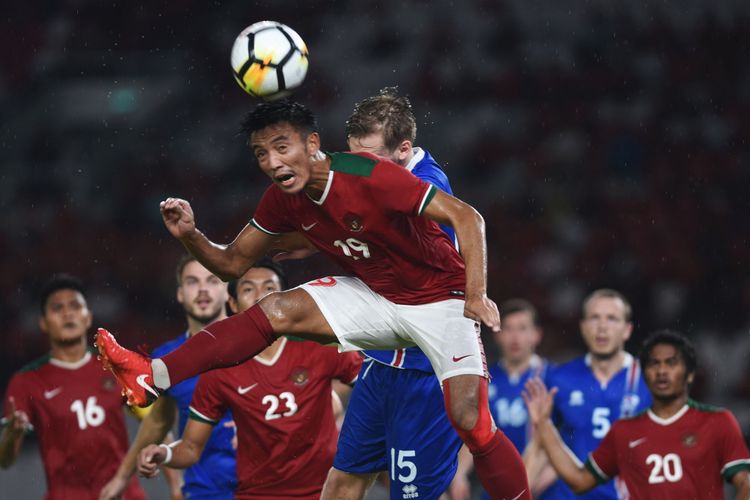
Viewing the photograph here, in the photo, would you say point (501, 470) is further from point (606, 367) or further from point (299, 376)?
point (606, 367)

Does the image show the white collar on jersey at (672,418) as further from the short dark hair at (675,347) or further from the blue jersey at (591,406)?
the blue jersey at (591,406)

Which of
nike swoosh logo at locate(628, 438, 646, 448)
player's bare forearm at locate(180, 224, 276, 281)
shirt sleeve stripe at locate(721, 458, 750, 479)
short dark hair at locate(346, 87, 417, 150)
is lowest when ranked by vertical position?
shirt sleeve stripe at locate(721, 458, 750, 479)

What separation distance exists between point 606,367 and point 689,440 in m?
1.43

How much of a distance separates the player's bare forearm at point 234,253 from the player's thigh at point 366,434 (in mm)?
739

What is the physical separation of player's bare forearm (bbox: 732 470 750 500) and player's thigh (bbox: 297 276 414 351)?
2197 mm

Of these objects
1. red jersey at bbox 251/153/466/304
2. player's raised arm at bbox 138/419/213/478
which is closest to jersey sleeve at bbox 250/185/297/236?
red jersey at bbox 251/153/466/304

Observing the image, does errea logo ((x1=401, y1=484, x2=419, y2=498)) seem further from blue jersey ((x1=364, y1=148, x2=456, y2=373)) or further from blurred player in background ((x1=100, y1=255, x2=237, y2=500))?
blurred player in background ((x1=100, y1=255, x2=237, y2=500))

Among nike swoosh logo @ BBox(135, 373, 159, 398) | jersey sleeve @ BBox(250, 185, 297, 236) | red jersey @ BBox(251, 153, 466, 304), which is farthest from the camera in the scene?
jersey sleeve @ BBox(250, 185, 297, 236)

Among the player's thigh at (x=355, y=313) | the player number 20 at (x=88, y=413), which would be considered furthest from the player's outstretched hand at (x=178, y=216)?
the player number 20 at (x=88, y=413)

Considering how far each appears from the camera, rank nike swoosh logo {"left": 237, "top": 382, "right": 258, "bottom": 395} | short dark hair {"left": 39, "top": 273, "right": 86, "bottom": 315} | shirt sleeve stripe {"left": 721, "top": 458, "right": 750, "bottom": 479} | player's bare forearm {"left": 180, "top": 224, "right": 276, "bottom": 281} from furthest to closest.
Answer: short dark hair {"left": 39, "top": 273, "right": 86, "bottom": 315} < shirt sleeve stripe {"left": 721, "top": 458, "right": 750, "bottom": 479} < nike swoosh logo {"left": 237, "top": 382, "right": 258, "bottom": 395} < player's bare forearm {"left": 180, "top": 224, "right": 276, "bottom": 281}

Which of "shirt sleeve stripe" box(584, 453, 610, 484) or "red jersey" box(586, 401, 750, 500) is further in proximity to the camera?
"shirt sleeve stripe" box(584, 453, 610, 484)

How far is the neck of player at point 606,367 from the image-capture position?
26.4ft

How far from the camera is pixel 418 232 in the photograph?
502 cm

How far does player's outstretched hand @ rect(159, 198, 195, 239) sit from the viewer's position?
16.4 ft
